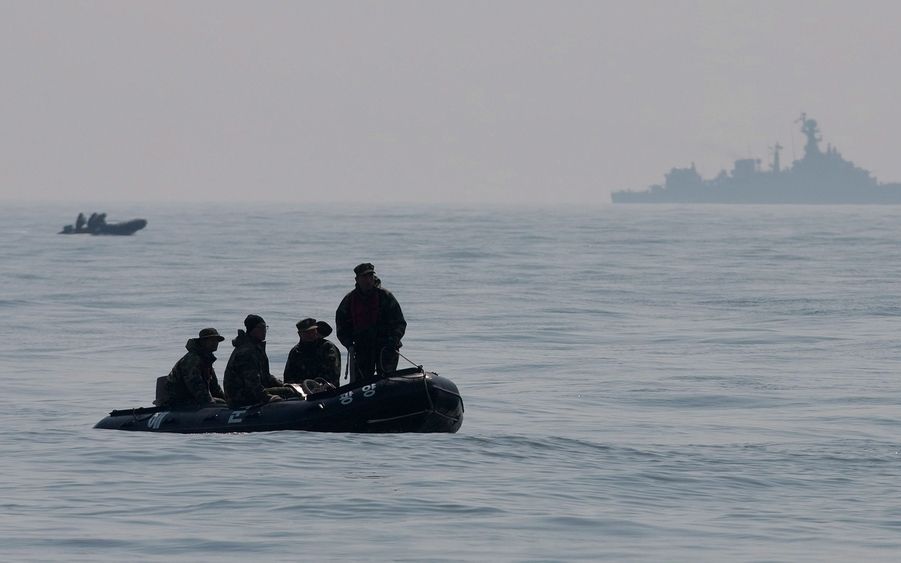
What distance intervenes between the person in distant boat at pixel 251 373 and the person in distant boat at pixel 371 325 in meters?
0.97

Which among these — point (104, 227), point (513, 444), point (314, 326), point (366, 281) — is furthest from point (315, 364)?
point (104, 227)

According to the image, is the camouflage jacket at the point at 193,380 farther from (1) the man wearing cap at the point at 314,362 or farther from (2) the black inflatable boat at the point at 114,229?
(2) the black inflatable boat at the point at 114,229

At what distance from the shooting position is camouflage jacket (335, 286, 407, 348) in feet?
61.9

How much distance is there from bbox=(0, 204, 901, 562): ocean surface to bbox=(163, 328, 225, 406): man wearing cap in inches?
23.1

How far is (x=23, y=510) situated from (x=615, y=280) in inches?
1713

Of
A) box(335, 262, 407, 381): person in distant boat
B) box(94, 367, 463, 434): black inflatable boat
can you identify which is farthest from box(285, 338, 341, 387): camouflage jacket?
box(94, 367, 463, 434): black inflatable boat

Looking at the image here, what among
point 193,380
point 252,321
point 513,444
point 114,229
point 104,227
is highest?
point 252,321

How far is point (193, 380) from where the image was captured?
18.9m

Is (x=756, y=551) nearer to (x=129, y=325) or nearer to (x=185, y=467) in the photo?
(x=185, y=467)

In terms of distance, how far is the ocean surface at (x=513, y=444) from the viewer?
13359 mm

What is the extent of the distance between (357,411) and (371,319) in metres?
1.14

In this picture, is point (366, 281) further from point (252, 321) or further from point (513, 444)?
point (513, 444)

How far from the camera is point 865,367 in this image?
2808 centimetres

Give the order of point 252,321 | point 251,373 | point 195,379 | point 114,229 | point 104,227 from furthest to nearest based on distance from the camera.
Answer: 1. point 104,227
2. point 114,229
3. point 195,379
4. point 251,373
5. point 252,321
